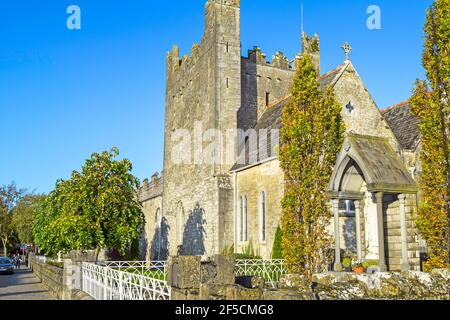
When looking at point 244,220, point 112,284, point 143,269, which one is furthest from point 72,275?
point 244,220

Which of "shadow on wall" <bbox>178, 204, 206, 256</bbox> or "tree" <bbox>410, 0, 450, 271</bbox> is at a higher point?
"tree" <bbox>410, 0, 450, 271</bbox>

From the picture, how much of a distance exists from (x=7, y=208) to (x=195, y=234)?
44.8 m

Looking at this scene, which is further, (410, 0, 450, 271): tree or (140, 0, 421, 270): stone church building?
(140, 0, 421, 270): stone church building

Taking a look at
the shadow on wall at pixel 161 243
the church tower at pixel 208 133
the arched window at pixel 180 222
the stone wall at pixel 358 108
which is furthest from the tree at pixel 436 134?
the shadow on wall at pixel 161 243

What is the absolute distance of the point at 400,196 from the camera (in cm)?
1272

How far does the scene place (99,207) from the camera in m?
19.8

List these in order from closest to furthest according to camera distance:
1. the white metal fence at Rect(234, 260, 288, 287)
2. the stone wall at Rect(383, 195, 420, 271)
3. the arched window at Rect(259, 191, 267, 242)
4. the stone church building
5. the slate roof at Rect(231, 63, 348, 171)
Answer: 1. the stone church building
2. the stone wall at Rect(383, 195, 420, 271)
3. the white metal fence at Rect(234, 260, 288, 287)
4. the slate roof at Rect(231, 63, 348, 171)
5. the arched window at Rect(259, 191, 267, 242)

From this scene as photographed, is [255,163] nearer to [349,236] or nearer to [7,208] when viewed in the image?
[349,236]

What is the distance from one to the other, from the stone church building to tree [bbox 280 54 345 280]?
1.38m

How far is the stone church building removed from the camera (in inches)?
569

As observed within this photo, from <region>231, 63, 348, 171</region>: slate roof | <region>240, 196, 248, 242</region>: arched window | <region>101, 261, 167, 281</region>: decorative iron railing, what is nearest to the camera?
<region>101, 261, 167, 281</region>: decorative iron railing

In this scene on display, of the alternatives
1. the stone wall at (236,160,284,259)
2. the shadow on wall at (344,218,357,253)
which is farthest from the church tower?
the shadow on wall at (344,218,357,253)

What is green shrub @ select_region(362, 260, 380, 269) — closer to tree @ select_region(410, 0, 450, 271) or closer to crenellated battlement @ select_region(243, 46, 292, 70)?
tree @ select_region(410, 0, 450, 271)
